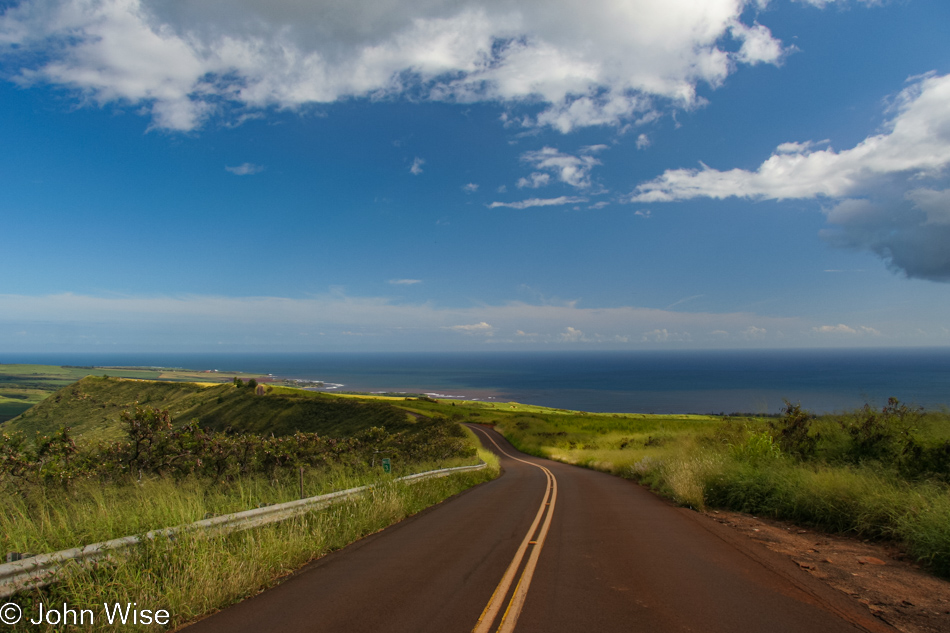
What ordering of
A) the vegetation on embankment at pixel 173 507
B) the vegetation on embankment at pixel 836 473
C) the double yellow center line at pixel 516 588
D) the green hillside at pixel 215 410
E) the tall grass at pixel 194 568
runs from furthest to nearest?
the green hillside at pixel 215 410, the vegetation on embankment at pixel 836 473, the vegetation on embankment at pixel 173 507, the double yellow center line at pixel 516 588, the tall grass at pixel 194 568

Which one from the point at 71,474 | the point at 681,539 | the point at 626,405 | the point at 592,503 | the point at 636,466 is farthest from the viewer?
the point at 626,405

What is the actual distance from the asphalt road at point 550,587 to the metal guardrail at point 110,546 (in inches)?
41.1

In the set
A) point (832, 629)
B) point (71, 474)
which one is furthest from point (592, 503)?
point (71, 474)

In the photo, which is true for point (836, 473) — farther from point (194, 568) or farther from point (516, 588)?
point (194, 568)

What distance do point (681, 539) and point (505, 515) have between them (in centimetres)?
389

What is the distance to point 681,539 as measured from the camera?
795 cm

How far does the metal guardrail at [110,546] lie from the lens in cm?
387

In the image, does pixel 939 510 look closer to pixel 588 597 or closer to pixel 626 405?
pixel 588 597

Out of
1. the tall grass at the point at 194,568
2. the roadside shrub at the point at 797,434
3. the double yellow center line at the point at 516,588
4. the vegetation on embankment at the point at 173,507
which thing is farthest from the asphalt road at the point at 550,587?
the roadside shrub at the point at 797,434

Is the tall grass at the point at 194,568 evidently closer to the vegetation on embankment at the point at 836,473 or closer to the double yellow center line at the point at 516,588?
the double yellow center line at the point at 516,588

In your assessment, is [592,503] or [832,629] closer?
[832,629]

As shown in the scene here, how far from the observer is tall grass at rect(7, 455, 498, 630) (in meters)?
4.25

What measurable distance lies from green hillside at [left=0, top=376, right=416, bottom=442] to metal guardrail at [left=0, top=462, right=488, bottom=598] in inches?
2165

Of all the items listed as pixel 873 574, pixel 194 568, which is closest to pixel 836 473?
pixel 873 574
